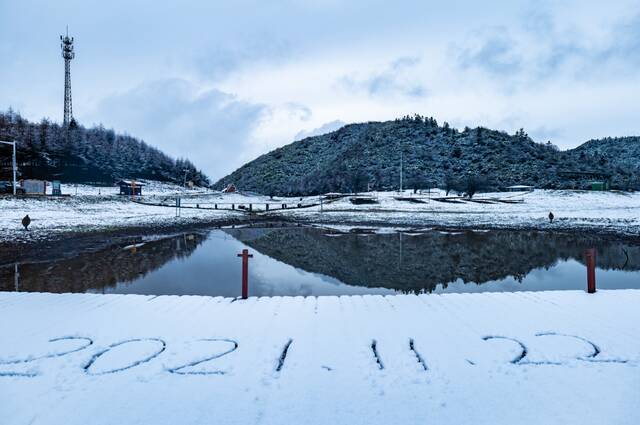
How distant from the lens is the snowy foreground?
163 inches

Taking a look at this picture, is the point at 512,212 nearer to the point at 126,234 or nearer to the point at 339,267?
the point at 339,267

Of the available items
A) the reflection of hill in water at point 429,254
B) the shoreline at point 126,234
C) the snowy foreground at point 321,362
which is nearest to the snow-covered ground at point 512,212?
the shoreline at point 126,234

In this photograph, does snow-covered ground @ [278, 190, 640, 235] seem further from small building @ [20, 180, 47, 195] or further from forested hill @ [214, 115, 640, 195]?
small building @ [20, 180, 47, 195]

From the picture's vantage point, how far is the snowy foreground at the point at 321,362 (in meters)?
4.14

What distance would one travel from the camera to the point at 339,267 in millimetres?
14875

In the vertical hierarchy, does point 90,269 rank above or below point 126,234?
→ below

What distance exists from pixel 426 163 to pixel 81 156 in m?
91.2

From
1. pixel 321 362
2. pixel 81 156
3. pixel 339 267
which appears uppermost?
pixel 81 156

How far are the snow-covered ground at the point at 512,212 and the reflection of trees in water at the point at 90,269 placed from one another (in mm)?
19716

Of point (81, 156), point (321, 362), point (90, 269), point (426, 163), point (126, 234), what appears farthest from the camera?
point (426, 163)

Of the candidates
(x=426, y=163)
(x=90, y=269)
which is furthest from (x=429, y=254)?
(x=426, y=163)

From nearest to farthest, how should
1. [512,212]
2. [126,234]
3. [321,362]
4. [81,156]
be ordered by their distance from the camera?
1. [321,362]
2. [126,234]
3. [512,212]
4. [81,156]

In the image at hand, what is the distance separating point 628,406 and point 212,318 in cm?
612

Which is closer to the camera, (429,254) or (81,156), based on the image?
(429,254)
